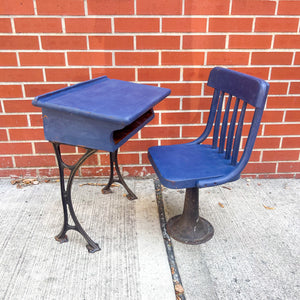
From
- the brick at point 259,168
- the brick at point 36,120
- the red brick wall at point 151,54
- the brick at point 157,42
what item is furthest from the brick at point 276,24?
the brick at point 36,120

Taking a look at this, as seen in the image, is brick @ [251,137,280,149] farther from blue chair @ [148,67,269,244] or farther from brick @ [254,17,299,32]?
brick @ [254,17,299,32]

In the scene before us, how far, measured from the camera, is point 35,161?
9.50ft

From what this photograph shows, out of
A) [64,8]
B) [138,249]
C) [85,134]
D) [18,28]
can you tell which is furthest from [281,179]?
[18,28]

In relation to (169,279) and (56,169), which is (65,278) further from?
(56,169)

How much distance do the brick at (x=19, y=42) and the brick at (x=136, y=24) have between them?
25.9 inches

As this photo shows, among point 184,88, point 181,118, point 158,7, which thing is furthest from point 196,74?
point 158,7

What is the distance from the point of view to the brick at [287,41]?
2.58 m

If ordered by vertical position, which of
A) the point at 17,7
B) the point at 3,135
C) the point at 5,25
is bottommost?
the point at 3,135

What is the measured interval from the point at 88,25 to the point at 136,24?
0.37m

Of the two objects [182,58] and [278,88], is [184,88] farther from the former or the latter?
[278,88]

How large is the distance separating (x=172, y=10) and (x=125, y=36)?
0.41m

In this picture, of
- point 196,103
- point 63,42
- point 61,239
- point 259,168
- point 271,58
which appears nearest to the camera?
point 61,239

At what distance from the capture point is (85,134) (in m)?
1.67

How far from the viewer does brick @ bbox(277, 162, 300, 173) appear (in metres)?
2.97
